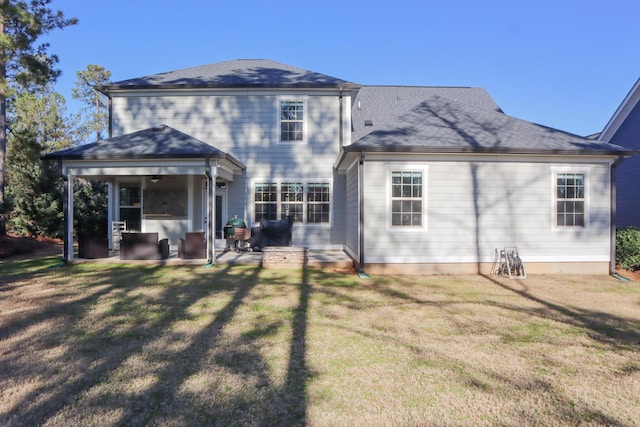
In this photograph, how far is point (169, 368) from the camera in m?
3.61

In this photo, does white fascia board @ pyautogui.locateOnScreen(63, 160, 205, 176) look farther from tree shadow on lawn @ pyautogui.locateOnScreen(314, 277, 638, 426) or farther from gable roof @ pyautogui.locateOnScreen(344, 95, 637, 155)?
tree shadow on lawn @ pyautogui.locateOnScreen(314, 277, 638, 426)

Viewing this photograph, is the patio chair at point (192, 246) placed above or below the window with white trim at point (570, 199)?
below

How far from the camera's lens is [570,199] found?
30.0ft

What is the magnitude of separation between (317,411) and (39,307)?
201 inches

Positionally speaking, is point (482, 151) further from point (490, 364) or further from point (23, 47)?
point (23, 47)

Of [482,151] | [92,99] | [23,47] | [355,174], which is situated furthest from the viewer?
[92,99]

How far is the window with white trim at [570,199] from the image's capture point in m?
9.16

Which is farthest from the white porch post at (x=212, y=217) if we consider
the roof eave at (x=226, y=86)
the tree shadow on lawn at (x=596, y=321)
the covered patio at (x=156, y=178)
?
the tree shadow on lawn at (x=596, y=321)

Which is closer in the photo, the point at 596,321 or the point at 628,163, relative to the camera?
the point at 596,321

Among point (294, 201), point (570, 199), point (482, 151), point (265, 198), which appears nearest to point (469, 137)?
point (482, 151)

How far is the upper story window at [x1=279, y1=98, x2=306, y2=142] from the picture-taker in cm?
1254

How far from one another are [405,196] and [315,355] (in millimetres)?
5675

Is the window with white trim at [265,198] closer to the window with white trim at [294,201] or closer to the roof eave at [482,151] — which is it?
the window with white trim at [294,201]

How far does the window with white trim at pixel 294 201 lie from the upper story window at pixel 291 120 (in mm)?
1525
